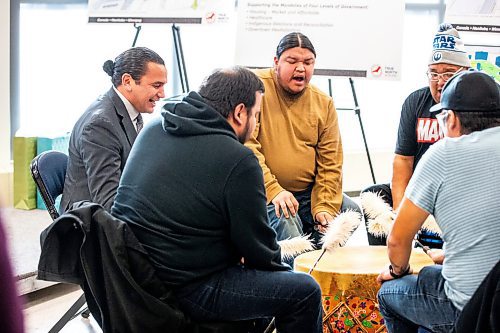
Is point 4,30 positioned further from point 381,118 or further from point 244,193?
point 244,193

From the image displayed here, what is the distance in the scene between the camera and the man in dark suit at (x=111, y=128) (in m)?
2.36

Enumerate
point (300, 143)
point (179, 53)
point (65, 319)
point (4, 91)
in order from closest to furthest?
point (65, 319)
point (300, 143)
point (179, 53)
point (4, 91)

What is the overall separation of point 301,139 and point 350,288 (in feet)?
3.11

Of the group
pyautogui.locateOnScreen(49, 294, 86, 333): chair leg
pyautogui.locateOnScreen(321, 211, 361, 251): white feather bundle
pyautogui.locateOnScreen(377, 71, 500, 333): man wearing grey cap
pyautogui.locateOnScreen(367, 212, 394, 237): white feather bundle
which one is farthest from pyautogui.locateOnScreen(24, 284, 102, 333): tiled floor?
pyautogui.locateOnScreen(377, 71, 500, 333): man wearing grey cap

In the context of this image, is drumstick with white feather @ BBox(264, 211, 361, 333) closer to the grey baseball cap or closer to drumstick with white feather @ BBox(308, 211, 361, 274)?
drumstick with white feather @ BBox(308, 211, 361, 274)

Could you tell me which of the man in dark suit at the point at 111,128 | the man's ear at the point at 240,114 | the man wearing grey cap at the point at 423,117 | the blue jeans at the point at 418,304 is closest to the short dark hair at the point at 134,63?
the man in dark suit at the point at 111,128

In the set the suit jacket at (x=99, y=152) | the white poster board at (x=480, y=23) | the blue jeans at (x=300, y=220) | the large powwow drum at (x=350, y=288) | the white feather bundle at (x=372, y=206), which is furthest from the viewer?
the white poster board at (x=480, y=23)

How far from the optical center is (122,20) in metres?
4.20

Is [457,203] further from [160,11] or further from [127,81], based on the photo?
[160,11]

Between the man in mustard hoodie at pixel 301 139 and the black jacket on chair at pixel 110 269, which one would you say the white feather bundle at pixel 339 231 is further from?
the black jacket on chair at pixel 110 269

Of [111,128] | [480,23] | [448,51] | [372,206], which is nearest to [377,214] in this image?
[372,206]

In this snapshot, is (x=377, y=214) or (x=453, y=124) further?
(x=377, y=214)

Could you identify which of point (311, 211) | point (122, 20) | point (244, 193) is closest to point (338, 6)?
point (122, 20)

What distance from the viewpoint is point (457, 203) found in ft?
5.61
